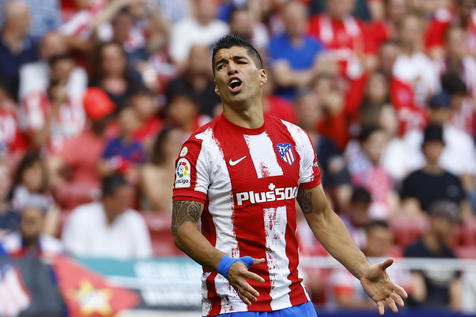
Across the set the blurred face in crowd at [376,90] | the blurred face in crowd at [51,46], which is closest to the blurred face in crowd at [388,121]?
the blurred face in crowd at [376,90]

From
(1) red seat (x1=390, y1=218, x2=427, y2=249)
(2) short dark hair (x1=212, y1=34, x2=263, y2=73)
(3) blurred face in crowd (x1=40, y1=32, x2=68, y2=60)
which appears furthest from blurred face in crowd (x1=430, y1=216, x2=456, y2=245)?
(2) short dark hair (x1=212, y1=34, x2=263, y2=73)

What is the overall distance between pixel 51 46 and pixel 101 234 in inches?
120

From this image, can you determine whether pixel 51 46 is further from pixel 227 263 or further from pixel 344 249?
pixel 227 263

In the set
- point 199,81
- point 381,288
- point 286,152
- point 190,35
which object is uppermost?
point 190,35

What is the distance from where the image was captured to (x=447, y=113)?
13.8 meters

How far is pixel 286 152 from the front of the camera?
6.01 m

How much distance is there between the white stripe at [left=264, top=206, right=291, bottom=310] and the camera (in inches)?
230

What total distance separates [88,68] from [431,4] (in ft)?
20.3

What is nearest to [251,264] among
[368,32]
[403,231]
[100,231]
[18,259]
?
[18,259]

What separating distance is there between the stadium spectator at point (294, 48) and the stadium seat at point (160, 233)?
3.41m

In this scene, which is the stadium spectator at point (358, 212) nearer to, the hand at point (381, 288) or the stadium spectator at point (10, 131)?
the stadium spectator at point (10, 131)

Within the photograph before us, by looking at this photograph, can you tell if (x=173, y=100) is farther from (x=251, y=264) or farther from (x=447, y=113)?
(x=251, y=264)

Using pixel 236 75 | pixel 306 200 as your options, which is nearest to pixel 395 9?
pixel 306 200

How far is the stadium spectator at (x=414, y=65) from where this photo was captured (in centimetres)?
1456
